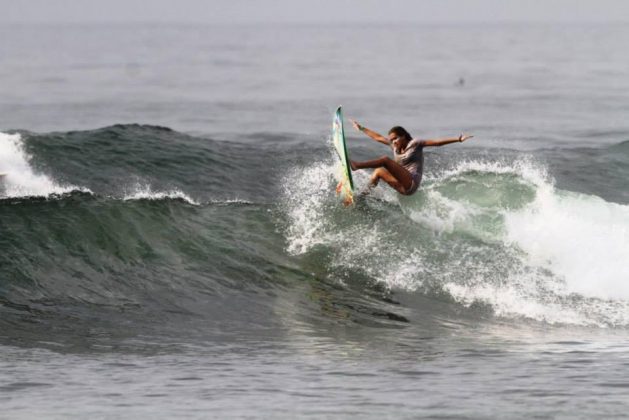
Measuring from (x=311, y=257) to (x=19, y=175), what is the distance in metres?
7.42

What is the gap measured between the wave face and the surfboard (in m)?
0.29

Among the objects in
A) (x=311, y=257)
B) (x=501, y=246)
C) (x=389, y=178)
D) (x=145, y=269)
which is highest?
(x=389, y=178)

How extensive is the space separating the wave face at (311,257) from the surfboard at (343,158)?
0.94ft

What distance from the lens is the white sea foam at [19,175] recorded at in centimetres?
1895

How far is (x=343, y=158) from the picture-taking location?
15281 millimetres

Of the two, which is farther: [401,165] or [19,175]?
[19,175]

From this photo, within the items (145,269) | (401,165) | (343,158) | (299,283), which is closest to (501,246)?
(401,165)

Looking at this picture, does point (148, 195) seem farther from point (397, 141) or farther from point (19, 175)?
point (397, 141)

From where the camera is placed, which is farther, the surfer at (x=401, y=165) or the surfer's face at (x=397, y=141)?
the surfer's face at (x=397, y=141)

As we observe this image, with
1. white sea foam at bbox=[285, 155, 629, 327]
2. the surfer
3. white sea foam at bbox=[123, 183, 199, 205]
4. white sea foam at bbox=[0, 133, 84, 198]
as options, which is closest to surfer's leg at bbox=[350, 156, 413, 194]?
the surfer

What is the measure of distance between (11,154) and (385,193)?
27.1 feet

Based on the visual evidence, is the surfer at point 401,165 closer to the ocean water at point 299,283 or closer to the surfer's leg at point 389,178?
the surfer's leg at point 389,178

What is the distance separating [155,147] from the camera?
75.9 feet

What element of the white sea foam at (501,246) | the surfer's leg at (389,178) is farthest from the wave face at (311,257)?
the surfer's leg at (389,178)
